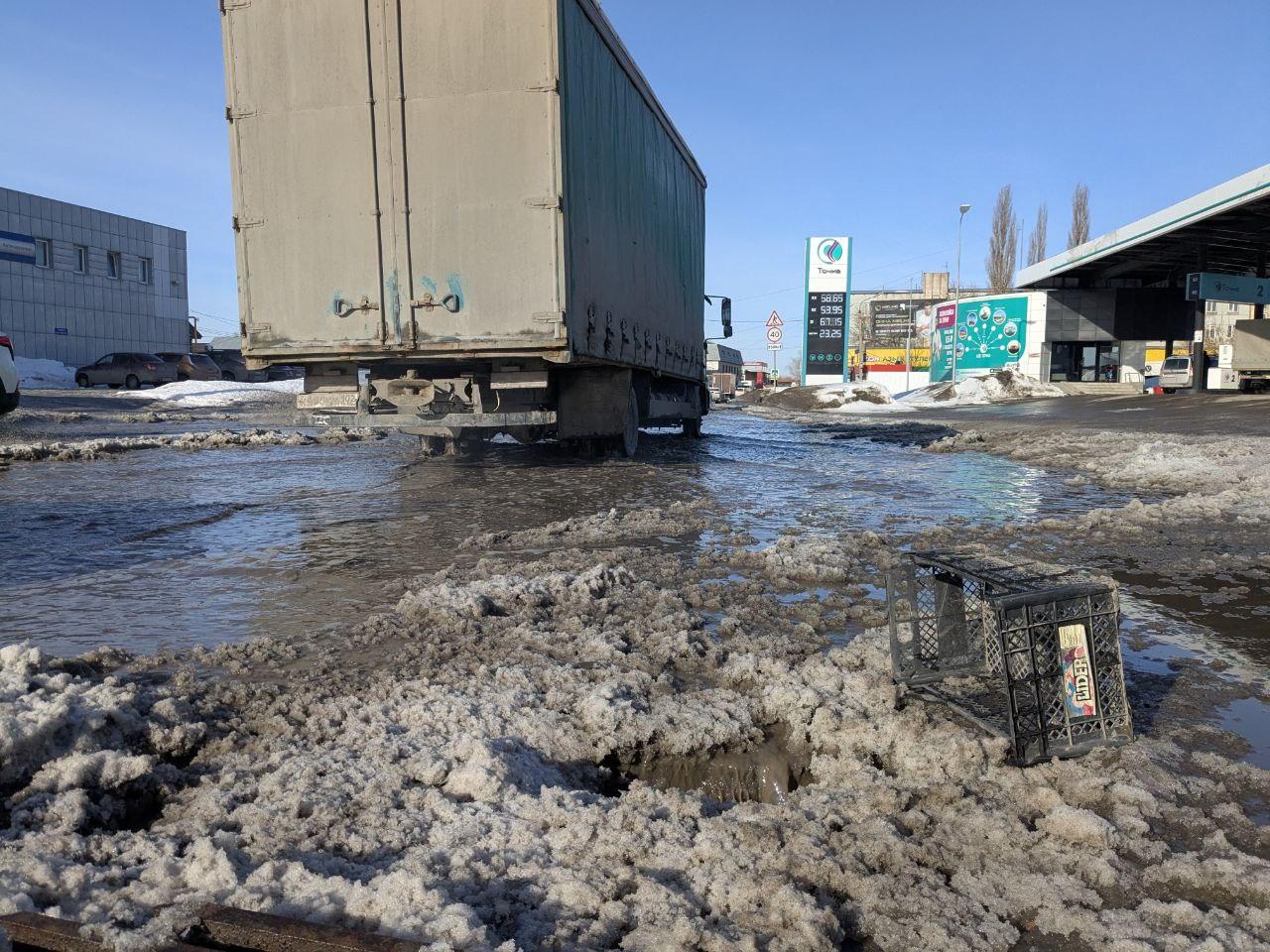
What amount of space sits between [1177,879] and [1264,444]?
10.8 m

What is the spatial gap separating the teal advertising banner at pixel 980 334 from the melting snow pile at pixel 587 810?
128 feet

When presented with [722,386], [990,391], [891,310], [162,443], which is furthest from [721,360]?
[162,443]

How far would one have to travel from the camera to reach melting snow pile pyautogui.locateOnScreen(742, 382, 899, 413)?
1181 inches

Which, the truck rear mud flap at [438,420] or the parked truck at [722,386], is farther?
the parked truck at [722,386]

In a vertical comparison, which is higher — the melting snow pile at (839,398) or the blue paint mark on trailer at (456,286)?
the blue paint mark on trailer at (456,286)

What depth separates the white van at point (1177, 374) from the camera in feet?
100.0

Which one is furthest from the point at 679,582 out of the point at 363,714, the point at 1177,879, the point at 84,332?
the point at 84,332

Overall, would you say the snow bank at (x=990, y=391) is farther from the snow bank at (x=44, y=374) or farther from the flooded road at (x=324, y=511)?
the snow bank at (x=44, y=374)

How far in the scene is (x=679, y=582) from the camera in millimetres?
4535

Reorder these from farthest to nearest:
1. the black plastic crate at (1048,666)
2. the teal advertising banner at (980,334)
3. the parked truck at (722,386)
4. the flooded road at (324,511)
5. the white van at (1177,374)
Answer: the parked truck at (722,386) < the teal advertising banner at (980,334) < the white van at (1177,374) < the flooded road at (324,511) < the black plastic crate at (1048,666)

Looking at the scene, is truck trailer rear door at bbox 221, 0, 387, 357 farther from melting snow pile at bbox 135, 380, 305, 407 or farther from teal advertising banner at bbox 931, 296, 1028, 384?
teal advertising banner at bbox 931, 296, 1028, 384

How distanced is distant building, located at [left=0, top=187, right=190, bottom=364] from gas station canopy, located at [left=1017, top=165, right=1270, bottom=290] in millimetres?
41741

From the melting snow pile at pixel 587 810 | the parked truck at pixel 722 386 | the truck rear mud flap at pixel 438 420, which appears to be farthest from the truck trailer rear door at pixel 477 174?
the parked truck at pixel 722 386

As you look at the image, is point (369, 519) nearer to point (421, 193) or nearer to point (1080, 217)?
point (421, 193)
